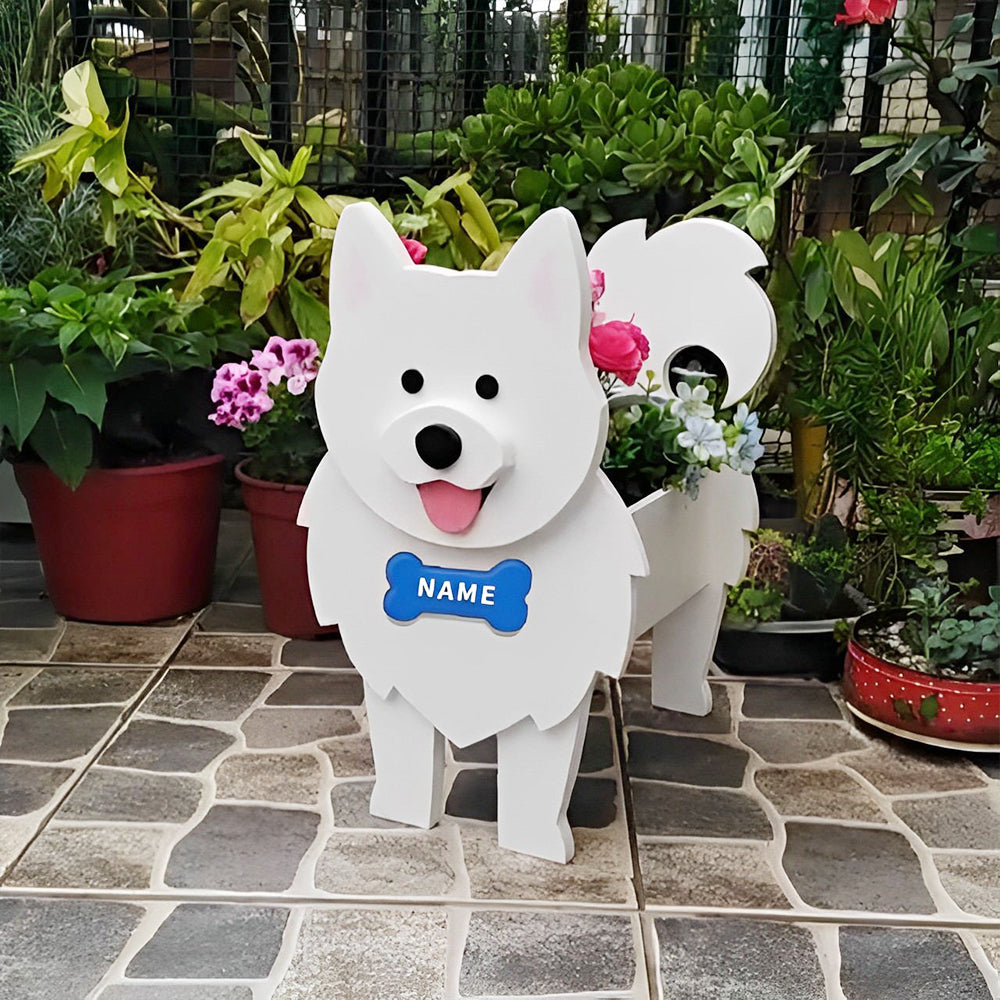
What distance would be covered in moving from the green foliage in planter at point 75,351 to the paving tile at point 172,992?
127 centimetres

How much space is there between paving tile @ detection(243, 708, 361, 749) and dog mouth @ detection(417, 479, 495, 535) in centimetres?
74

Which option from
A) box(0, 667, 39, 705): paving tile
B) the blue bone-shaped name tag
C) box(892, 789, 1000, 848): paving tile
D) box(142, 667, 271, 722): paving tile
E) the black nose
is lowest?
box(892, 789, 1000, 848): paving tile

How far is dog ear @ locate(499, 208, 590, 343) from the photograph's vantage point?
5.10 ft

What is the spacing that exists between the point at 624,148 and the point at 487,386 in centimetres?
131

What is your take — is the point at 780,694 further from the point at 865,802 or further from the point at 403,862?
the point at 403,862

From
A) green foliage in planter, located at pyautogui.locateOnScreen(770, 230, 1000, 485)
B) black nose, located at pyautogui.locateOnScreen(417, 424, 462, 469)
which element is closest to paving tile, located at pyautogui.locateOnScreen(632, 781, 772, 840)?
black nose, located at pyautogui.locateOnScreen(417, 424, 462, 469)

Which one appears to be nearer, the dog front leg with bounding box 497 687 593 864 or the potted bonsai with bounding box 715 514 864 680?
the dog front leg with bounding box 497 687 593 864

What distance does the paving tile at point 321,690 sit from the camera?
7.98 feet

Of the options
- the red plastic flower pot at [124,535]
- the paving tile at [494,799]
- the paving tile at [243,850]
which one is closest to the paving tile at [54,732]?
the paving tile at [243,850]

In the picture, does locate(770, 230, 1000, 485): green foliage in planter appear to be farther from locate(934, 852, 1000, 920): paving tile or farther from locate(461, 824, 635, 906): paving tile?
locate(461, 824, 635, 906): paving tile

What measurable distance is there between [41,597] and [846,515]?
1.98 m

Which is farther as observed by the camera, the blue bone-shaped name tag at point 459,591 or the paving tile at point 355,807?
the paving tile at point 355,807

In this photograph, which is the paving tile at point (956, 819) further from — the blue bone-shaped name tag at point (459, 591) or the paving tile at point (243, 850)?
the paving tile at point (243, 850)

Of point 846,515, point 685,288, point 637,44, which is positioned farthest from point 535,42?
point 846,515
